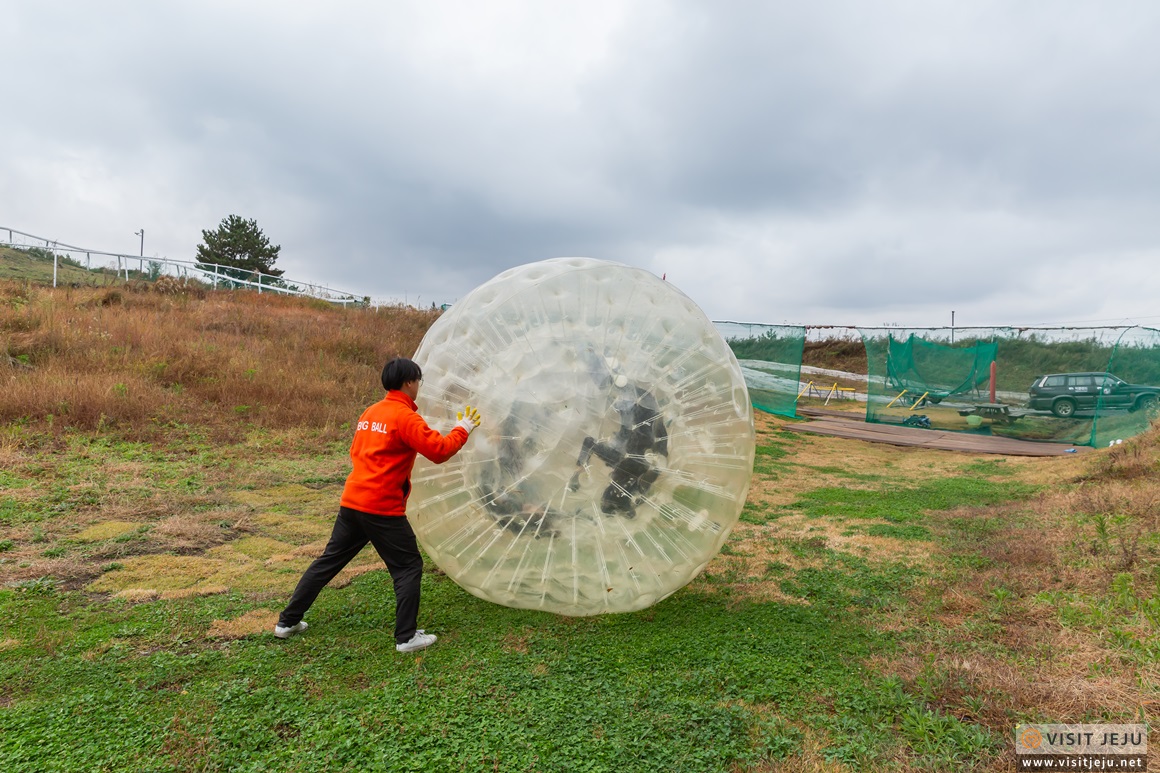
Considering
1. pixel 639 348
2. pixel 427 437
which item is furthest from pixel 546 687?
pixel 639 348

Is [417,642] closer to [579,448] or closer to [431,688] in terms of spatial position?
[431,688]

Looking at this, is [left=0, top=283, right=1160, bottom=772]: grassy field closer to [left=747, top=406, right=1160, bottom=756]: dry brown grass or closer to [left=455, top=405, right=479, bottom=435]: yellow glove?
[left=747, top=406, right=1160, bottom=756]: dry brown grass

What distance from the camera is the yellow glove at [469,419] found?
379 cm

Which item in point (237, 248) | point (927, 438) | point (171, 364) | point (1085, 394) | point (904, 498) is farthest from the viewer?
point (237, 248)

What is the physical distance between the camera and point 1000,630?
395 centimetres

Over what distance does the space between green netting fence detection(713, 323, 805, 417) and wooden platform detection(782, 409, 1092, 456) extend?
3.74 feet

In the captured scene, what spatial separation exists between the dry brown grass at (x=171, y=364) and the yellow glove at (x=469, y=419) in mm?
7152

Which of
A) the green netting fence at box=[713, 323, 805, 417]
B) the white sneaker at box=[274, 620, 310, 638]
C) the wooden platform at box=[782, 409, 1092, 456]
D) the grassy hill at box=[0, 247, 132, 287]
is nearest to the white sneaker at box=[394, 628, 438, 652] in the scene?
the white sneaker at box=[274, 620, 310, 638]

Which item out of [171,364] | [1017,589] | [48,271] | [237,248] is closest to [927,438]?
[1017,589]

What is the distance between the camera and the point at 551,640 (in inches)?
154

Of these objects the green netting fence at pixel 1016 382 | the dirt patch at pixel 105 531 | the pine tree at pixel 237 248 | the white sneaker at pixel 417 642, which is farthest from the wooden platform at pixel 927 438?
the pine tree at pixel 237 248

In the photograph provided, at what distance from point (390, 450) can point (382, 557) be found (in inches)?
26.5

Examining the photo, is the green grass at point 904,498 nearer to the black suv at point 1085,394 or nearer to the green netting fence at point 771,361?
the black suv at point 1085,394

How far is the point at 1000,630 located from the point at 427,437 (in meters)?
3.71
